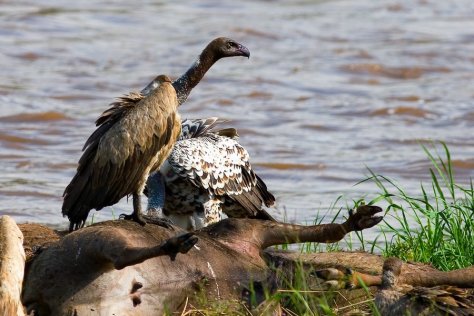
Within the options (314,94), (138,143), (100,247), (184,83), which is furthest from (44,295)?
(314,94)

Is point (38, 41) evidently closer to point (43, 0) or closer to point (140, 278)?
point (43, 0)

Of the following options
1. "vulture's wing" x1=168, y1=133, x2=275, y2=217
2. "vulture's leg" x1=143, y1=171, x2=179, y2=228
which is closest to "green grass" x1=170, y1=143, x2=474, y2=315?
"vulture's leg" x1=143, y1=171, x2=179, y2=228

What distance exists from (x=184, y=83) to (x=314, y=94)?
25.2 ft

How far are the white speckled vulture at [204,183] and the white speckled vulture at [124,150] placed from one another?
135 cm

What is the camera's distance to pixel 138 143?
6.78 metres

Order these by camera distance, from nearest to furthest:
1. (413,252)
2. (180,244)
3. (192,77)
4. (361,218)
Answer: (180,244), (361,218), (413,252), (192,77)

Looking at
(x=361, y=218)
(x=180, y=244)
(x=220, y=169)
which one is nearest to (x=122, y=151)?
(x=361, y=218)

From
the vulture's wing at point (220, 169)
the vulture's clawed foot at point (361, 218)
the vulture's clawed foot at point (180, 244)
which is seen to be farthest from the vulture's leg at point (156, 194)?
the vulture's clawed foot at point (180, 244)

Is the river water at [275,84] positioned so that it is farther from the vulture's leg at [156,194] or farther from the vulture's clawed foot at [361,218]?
the vulture's clawed foot at [361,218]

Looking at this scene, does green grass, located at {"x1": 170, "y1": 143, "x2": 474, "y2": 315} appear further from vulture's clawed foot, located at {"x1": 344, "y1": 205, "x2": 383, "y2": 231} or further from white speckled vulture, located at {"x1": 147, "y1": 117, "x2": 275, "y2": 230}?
white speckled vulture, located at {"x1": 147, "y1": 117, "x2": 275, "y2": 230}

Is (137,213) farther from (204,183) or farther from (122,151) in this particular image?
(204,183)

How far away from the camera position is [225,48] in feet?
28.0

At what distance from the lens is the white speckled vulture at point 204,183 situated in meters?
8.59

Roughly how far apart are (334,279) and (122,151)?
1711 mm
